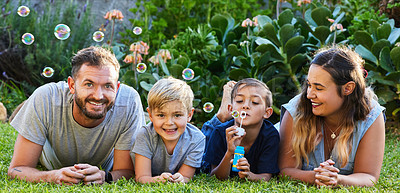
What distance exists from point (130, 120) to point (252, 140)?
817mm

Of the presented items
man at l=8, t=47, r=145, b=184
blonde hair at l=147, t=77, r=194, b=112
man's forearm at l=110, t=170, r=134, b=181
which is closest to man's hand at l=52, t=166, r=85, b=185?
man at l=8, t=47, r=145, b=184

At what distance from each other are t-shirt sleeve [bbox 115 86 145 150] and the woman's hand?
1.18 meters

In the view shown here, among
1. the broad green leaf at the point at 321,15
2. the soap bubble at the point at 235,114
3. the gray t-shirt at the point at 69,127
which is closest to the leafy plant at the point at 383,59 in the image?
the broad green leaf at the point at 321,15

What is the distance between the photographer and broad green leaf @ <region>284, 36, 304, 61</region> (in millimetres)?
4461

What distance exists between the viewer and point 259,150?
10.2 feet

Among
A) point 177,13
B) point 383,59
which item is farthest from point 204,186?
point 177,13

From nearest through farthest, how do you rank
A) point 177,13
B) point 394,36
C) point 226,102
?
point 226,102 < point 394,36 < point 177,13

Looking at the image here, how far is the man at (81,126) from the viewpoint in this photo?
2.84m

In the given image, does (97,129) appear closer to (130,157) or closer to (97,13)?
(130,157)

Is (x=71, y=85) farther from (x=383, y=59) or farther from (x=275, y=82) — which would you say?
(x=383, y=59)

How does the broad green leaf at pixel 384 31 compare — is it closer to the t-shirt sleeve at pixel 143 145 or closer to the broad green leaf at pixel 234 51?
the broad green leaf at pixel 234 51

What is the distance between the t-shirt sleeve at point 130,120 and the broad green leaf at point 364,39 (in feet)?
7.50

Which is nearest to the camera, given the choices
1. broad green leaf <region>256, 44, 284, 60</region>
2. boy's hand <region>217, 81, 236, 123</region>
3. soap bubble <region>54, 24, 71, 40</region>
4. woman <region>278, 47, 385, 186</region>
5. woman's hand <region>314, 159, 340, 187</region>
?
woman's hand <region>314, 159, 340, 187</region>

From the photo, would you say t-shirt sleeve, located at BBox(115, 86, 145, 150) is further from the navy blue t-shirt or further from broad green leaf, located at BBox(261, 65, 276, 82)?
broad green leaf, located at BBox(261, 65, 276, 82)
